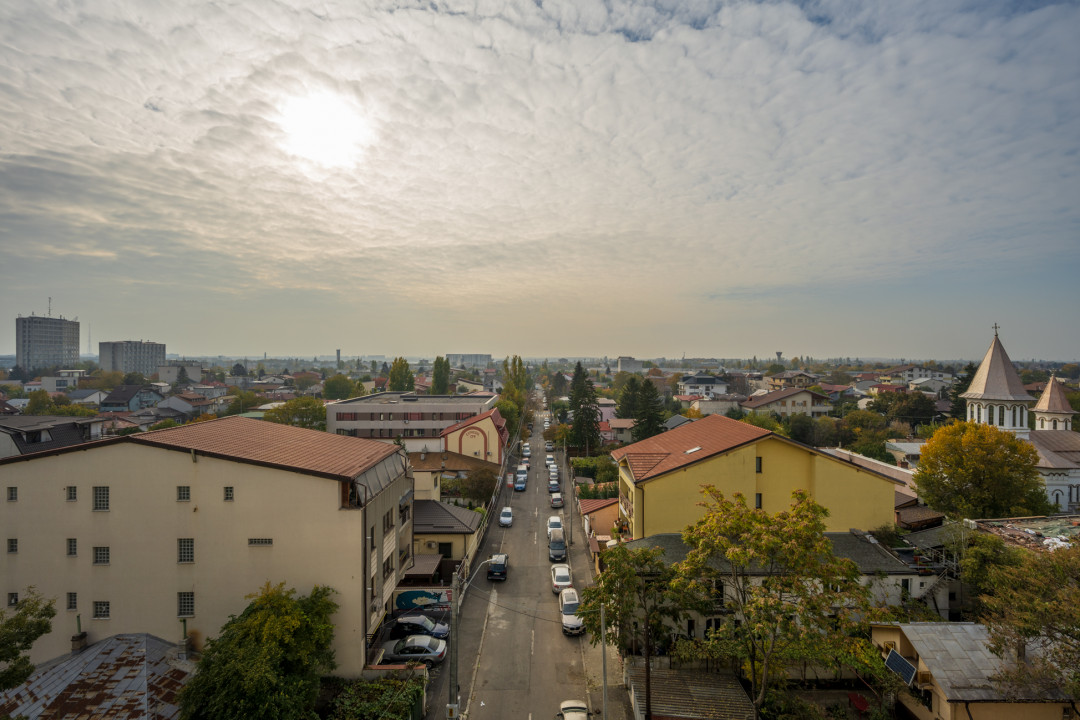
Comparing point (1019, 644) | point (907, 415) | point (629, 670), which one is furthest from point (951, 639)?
point (907, 415)

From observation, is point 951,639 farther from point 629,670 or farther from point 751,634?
point 629,670

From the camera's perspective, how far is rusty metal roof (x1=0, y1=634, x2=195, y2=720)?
15586mm

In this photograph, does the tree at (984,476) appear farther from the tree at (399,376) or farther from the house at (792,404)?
the tree at (399,376)

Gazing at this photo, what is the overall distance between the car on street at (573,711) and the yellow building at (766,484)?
9070mm

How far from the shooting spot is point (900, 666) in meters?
17.3

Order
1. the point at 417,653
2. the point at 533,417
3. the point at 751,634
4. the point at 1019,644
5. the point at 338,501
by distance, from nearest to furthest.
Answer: the point at 1019,644 → the point at 751,634 → the point at 338,501 → the point at 417,653 → the point at 533,417

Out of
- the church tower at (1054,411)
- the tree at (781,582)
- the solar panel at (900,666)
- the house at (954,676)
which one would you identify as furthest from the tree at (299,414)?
the church tower at (1054,411)

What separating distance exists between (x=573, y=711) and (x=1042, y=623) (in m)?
14.1

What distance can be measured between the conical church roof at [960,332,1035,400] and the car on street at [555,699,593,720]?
44605mm

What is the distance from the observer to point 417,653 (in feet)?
71.5

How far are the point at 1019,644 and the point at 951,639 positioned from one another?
2.38 meters

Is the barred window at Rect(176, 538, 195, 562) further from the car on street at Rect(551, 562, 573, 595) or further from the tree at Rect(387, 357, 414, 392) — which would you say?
the tree at Rect(387, 357, 414, 392)

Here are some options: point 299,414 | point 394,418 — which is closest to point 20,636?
point 299,414

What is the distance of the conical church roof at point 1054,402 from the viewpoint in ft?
161
